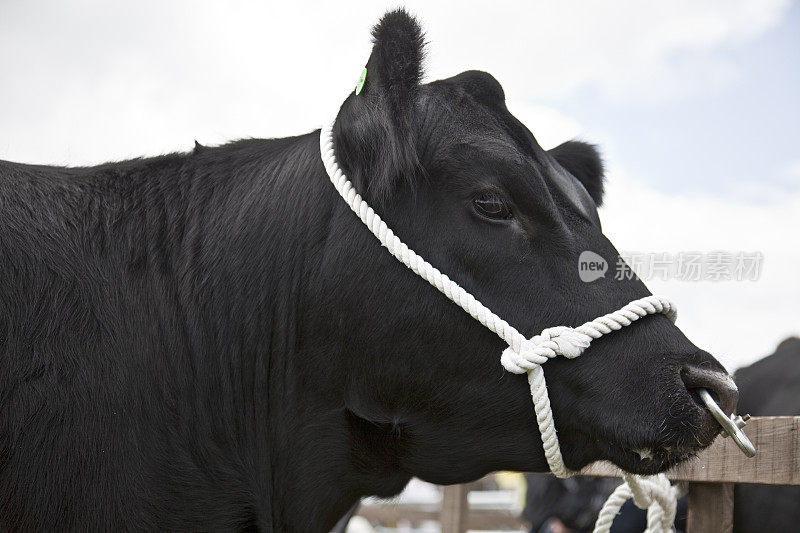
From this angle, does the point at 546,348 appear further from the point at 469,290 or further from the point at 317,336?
the point at 317,336

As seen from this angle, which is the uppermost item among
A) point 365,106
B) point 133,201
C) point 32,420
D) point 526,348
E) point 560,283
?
point 365,106

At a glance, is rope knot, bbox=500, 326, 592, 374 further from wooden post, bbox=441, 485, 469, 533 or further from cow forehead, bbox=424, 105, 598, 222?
wooden post, bbox=441, 485, 469, 533

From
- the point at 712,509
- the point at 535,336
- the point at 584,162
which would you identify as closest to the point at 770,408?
the point at 712,509

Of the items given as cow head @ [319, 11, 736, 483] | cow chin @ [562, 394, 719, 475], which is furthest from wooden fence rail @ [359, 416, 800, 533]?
cow head @ [319, 11, 736, 483]

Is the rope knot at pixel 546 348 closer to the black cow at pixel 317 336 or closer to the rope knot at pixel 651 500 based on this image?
the black cow at pixel 317 336

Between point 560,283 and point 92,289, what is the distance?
1.41 metres

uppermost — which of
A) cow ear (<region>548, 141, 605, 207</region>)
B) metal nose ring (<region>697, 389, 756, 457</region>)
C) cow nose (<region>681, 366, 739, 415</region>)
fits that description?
cow ear (<region>548, 141, 605, 207</region>)

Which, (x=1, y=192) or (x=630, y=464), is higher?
(x=1, y=192)

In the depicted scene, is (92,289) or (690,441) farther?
(92,289)

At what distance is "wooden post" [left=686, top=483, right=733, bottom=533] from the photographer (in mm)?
3271

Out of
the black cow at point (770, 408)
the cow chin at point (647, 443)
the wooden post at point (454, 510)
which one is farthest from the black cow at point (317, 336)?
the wooden post at point (454, 510)

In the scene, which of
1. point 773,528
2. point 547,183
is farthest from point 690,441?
point 773,528

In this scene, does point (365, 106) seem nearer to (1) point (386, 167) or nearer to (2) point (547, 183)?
(1) point (386, 167)

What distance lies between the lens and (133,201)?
2.69 metres
